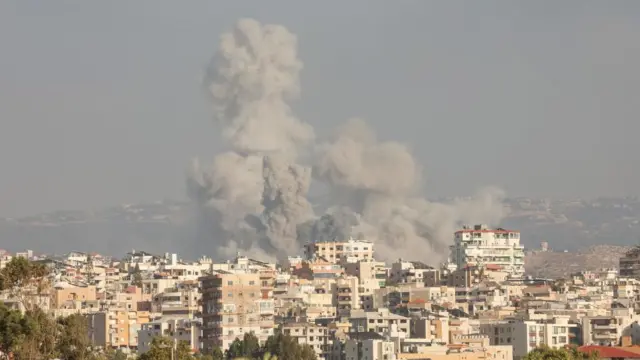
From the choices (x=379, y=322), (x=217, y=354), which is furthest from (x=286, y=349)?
(x=379, y=322)

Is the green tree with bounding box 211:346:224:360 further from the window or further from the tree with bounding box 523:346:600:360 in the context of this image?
the window

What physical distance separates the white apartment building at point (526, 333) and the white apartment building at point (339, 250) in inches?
2167

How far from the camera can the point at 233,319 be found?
10050 cm

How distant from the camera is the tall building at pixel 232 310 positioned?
99.8m

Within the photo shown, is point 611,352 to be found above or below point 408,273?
below

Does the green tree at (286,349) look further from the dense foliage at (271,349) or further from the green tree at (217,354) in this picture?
the green tree at (217,354)

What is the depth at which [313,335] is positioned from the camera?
103 metres

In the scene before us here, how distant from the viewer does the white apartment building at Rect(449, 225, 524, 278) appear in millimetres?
168625

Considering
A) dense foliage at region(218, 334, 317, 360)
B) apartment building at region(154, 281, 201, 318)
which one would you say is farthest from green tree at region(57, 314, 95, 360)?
apartment building at region(154, 281, 201, 318)

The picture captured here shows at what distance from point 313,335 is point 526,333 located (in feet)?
35.5

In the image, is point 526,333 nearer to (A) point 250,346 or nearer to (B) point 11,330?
(A) point 250,346

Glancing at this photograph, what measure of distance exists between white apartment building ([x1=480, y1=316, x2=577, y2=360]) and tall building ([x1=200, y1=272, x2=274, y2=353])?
38.2 ft

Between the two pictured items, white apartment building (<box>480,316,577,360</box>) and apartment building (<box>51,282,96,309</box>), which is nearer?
white apartment building (<box>480,316,577,360</box>)

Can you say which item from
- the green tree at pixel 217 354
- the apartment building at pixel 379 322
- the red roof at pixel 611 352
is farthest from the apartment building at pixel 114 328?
the red roof at pixel 611 352
